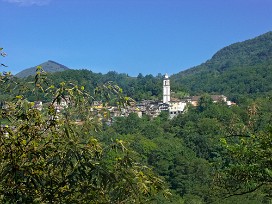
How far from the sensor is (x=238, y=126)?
4305 mm

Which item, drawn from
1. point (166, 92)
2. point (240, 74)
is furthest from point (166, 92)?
point (240, 74)

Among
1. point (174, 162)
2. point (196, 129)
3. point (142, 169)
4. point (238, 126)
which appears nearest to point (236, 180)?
point (238, 126)

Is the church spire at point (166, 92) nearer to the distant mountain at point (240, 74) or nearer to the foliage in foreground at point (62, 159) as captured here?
the distant mountain at point (240, 74)

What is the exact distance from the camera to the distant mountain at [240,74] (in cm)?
6956

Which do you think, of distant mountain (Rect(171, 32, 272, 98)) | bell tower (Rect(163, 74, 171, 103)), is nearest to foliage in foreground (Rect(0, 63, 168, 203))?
bell tower (Rect(163, 74, 171, 103))

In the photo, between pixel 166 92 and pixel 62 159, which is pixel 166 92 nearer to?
pixel 166 92

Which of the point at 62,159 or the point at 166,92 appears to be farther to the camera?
the point at 166,92

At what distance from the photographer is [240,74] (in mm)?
79312

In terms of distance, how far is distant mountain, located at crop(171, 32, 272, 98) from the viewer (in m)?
69.6

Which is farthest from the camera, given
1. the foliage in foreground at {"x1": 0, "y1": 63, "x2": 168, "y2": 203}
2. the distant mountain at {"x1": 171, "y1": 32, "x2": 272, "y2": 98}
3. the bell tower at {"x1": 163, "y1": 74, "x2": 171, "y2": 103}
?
the distant mountain at {"x1": 171, "y1": 32, "x2": 272, "y2": 98}

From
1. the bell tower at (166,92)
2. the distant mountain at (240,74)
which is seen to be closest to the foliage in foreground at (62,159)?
A: the bell tower at (166,92)

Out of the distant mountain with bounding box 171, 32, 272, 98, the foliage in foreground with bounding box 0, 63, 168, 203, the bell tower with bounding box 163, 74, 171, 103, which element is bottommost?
the foliage in foreground with bounding box 0, 63, 168, 203

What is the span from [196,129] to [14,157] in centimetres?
3832

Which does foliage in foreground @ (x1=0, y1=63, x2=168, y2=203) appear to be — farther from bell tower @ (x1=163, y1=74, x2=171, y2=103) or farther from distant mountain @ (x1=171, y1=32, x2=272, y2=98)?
distant mountain @ (x1=171, y1=32, x2=272, y2=98)
